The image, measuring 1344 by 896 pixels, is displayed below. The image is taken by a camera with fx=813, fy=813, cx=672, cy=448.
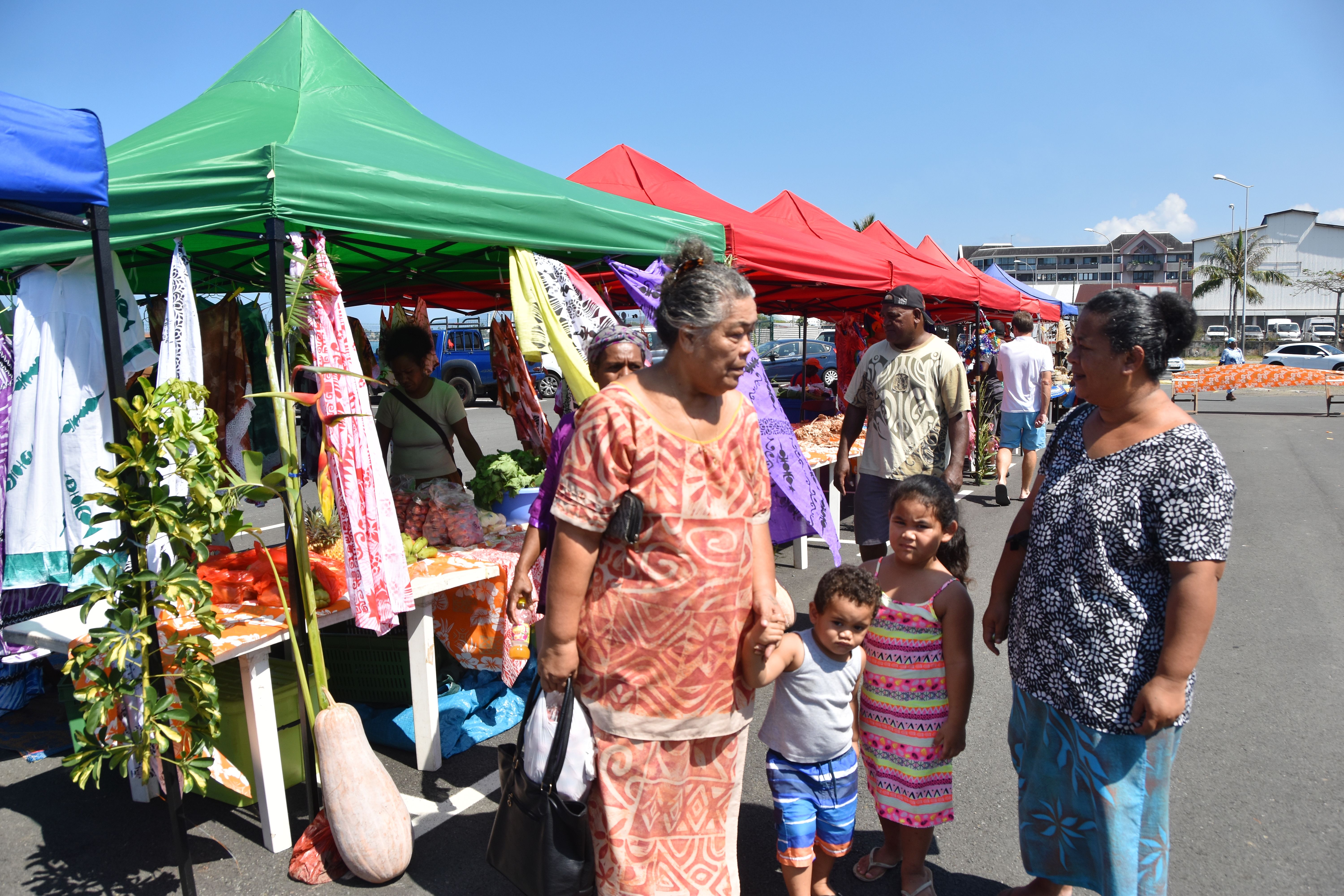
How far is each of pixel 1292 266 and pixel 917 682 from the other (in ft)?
271

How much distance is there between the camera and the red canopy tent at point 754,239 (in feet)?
17.8

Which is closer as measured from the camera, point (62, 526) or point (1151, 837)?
point (1151, 837)

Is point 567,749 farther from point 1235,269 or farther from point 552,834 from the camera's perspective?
point 1235,269

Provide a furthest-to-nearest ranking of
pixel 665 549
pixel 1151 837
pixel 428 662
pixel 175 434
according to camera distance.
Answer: pixel 428 662, pixel 175 434, pixel 1151 837, pixel 665 549

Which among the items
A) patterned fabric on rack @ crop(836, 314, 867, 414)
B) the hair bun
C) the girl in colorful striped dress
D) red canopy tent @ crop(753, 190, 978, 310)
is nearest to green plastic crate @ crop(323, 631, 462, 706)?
the girl in colorful striped dress

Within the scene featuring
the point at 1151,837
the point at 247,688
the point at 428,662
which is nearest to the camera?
the point at 1151,837

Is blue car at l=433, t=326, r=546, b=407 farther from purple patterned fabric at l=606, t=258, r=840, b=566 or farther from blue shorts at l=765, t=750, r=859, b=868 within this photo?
blue shorts at l=765, t=750, r=859, b=868

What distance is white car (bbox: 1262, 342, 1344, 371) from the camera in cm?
2925

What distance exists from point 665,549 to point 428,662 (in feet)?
6.19

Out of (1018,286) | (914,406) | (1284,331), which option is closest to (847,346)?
(914,406)

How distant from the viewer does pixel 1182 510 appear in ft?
6.20

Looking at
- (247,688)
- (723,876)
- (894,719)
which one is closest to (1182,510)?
(894,719)

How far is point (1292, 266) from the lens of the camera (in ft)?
218

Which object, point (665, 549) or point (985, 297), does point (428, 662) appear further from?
point (985, 297)
